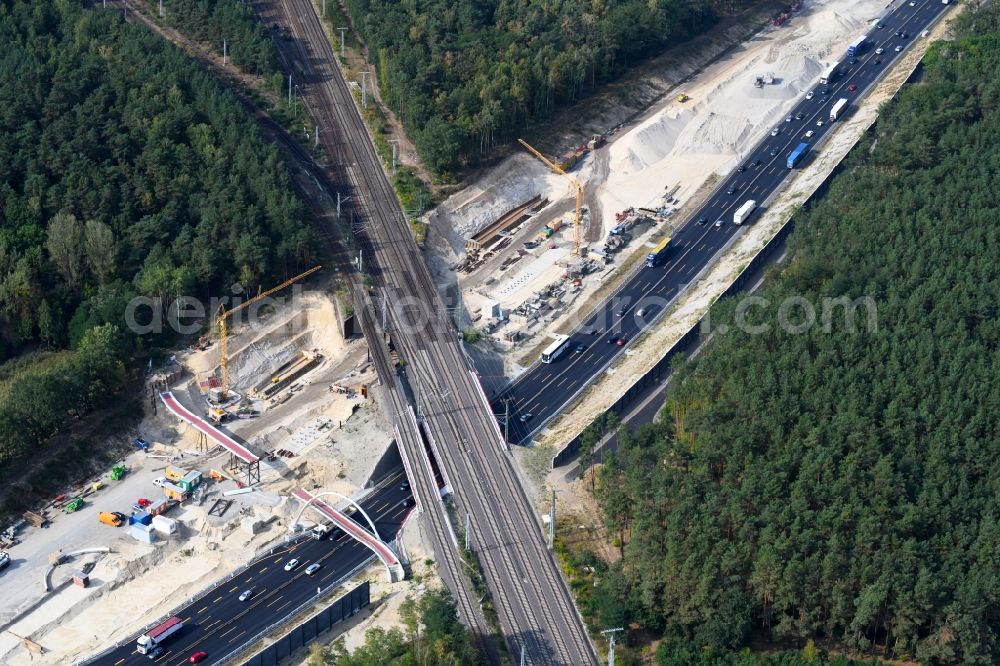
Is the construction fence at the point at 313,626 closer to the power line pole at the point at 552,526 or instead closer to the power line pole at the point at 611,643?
the power line pole at the point at 552,526

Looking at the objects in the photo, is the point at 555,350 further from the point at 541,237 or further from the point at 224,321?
the point at 224,321

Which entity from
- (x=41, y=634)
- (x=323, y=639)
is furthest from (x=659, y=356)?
(x=41, y=634)

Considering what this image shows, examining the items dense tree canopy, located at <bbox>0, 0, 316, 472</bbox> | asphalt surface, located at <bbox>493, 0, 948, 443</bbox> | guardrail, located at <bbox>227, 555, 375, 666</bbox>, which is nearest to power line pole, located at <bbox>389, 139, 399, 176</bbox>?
dense tree canopy, located at <bbox>0, 0, 316, 472</bbox>

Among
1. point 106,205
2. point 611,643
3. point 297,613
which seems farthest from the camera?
point 106,205

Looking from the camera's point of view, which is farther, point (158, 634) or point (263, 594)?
point (263, 594)

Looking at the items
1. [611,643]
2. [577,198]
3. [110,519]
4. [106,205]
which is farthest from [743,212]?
[110,519]

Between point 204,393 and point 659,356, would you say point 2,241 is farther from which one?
point 659,356
